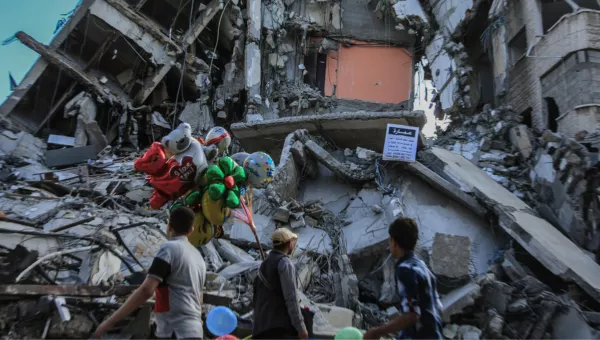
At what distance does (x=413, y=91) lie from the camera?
16.7 meters

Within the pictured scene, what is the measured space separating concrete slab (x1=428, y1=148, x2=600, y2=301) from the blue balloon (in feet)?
16.9

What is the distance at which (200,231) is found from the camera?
4488 millimetres

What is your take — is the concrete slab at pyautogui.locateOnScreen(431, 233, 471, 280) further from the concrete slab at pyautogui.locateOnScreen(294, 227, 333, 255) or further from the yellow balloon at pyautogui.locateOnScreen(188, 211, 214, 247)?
the yellow balloon at pyautogui.locateOnScreen(188, 211, 214, 247)

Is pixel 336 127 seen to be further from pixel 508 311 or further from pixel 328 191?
pixel 508 311

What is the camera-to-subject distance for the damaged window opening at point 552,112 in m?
12.0

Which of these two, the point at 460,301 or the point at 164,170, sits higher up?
the point at 164,170

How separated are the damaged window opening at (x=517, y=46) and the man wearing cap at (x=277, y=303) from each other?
12.7 m

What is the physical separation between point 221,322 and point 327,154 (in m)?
6.05

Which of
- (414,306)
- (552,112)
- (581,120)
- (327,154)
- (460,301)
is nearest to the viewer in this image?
(414,306)

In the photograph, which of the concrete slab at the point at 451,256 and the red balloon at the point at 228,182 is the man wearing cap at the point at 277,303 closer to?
the red balloon at the point at 228,182

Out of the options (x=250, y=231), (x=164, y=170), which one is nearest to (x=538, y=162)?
(x=250, y=231)

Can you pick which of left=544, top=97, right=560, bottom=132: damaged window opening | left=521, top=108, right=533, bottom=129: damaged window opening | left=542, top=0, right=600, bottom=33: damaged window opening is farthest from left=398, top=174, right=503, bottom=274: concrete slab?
left=542, top=0, right=600, bottom=33: damaged window opening

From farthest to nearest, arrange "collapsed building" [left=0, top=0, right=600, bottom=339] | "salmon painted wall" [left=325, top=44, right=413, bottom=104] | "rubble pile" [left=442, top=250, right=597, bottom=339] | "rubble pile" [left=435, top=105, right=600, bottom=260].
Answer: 1. "salmon painted wall" [left=325, top=44, right=413, bottom=104]
2. "rubble pile" [left=435, top=105, right=600, bottom=260]
3. "rubble pile" [left=442, top=250, right=597, bottom=339]
4. "collapsed building" [left=0, top=0, right=600, bottom=339]

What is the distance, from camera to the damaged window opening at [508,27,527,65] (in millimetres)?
13297
